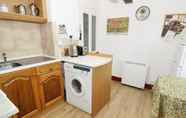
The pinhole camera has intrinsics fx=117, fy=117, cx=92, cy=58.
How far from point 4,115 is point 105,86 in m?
1.69

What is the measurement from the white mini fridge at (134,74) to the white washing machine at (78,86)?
1.43m

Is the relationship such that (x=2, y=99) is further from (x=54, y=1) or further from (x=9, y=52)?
(x=54, y=1)

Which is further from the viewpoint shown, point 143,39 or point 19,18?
point 143,39

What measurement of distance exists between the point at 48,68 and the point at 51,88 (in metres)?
0.37

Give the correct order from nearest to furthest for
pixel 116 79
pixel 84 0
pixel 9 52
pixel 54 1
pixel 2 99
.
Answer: pixel 2 99 < pixel 9 52 < pixel 54 1 < pixel 84 0 < pixel 116 79

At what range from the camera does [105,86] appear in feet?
6.93

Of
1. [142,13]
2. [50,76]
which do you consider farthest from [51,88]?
[142,13]

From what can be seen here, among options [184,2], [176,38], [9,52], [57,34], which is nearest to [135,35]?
[176,38]

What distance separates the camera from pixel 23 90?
1.62 meters

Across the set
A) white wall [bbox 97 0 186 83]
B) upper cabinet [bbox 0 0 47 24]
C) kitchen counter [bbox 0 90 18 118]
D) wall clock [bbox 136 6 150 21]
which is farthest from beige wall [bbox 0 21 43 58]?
wall clock [bbox 136 6 150 21]

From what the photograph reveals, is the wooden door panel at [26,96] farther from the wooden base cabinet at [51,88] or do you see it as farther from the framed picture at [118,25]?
the framed picture at [118,25]

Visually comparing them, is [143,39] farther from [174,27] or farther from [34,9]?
[34,9]

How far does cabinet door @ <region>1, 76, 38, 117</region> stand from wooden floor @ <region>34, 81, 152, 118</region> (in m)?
0.28

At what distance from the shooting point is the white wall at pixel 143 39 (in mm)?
2457
